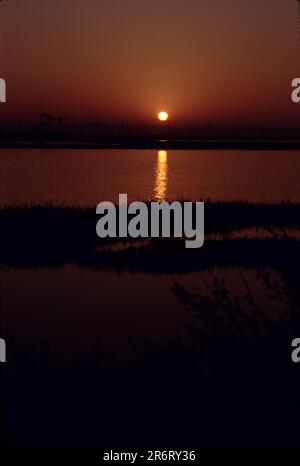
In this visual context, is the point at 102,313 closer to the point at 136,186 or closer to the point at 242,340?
the point at 242,340

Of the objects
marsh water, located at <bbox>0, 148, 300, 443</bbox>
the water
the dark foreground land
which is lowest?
the dark foreground land

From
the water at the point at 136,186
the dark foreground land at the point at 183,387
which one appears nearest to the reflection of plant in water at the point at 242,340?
the dark foreground land at the point at 183,387

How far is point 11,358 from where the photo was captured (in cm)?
852

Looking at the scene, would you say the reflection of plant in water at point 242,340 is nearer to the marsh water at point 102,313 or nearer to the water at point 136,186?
the marsh water at point 102,313

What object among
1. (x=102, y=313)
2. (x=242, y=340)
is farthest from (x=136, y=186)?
(x=242, y=340)

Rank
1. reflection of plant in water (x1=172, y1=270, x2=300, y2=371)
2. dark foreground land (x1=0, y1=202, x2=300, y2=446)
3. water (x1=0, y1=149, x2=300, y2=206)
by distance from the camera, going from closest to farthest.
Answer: dark foreground land (x1=0, y1=202, x2=300, y2=446) → reflection of plant in water (x1=172, y1=270, x2=300, y2=371) → water (x1=0, y1=149, x2=300, y2=206)

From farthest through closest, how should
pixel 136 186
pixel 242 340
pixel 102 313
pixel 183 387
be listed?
pixel 136 186, pixel 102 313, pixel 242 340, pixel 183 387

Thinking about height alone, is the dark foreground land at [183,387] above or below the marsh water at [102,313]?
below

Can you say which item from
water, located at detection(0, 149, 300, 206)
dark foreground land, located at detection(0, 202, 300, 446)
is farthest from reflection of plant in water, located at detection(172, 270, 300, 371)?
water, located at detection(0, 149, 300, 206)

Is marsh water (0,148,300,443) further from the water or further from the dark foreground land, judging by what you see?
the water

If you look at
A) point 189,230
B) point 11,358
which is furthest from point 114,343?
point 189,230

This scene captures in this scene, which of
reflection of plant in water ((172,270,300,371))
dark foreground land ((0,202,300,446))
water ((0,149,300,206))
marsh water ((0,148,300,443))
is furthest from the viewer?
water ((0,149,300,206))

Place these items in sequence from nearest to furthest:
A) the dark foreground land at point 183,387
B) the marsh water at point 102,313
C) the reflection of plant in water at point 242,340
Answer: the dark foreground land at point 183,387, the marsh water at point 102,313, the reflection of plant in water at point 242,340
